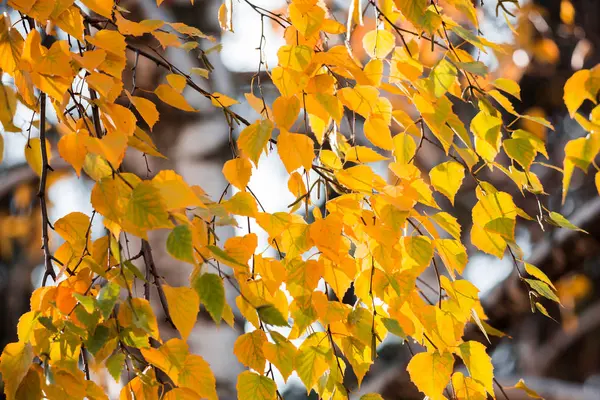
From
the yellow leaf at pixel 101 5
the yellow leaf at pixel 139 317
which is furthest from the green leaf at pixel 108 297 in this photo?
the yellow leaf at pixel 101 5

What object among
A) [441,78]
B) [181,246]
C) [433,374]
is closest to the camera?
[181,246]

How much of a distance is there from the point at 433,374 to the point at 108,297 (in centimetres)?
35

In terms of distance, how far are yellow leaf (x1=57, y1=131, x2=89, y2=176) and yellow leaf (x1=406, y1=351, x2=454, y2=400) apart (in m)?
0.38

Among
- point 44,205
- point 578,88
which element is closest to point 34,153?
point 44,205

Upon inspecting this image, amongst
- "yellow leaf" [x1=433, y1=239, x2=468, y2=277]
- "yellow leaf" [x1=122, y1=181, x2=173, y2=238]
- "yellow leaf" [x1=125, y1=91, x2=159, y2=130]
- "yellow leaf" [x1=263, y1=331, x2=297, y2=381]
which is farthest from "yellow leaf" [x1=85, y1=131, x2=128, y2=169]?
"yellow leaf" [x1=433, y1=239, x2=468, y2=277]

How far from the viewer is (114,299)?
59 cm

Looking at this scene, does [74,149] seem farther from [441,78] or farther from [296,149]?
[441,78]

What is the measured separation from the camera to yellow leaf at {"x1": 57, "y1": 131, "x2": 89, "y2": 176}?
24.6 inches

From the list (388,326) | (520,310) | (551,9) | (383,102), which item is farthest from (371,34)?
(551,9)

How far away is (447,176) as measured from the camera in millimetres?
734

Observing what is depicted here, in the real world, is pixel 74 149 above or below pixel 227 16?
below

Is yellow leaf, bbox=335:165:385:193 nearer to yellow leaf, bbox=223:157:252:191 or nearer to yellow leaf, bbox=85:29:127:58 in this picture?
yellow leaf, bbox=223:157:252:191

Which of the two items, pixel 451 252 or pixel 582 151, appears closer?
pixel 582 151

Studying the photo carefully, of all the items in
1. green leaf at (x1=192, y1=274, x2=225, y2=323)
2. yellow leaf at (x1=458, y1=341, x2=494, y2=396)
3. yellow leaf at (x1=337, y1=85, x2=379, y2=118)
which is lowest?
yellow leaf at (x1=458, y1=341, x2=494, y2=396)
